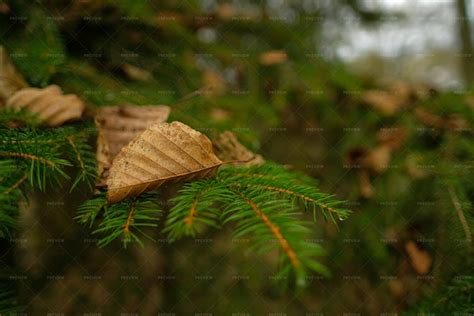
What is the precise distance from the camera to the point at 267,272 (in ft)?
4.61

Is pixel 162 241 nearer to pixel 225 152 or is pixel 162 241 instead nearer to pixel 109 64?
pixel 225 152

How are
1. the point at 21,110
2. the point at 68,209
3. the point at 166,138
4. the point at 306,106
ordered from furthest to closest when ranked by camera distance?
the point at 306,106 → the point at 68,209 → the point at 21,110 → the point at 166,138

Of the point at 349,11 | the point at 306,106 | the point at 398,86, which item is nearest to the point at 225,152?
the point at 306,106

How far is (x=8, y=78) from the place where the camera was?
96 cm

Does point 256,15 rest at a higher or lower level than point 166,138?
higher

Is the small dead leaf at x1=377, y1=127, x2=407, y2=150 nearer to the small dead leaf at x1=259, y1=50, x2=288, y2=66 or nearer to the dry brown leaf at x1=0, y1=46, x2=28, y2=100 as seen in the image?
the small dead leaf at x1=259, y1=50, x2=288, y2=66

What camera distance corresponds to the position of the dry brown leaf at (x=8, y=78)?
0.93 metres

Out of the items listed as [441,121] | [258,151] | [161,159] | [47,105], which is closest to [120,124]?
[47,105]

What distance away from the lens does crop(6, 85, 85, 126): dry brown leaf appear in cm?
86

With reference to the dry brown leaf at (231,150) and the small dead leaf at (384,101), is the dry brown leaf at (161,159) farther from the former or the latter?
the small dead leaf at (384,101)

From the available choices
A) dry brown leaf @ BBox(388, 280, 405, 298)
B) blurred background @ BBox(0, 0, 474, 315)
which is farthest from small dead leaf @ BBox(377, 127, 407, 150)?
dry brown leaf @ BBox(388, 280, 405, 298)

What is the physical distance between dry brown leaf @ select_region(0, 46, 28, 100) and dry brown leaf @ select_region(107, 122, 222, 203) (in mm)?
547

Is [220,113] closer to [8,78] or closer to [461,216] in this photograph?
[8,78]

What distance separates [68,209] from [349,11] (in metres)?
1.88
